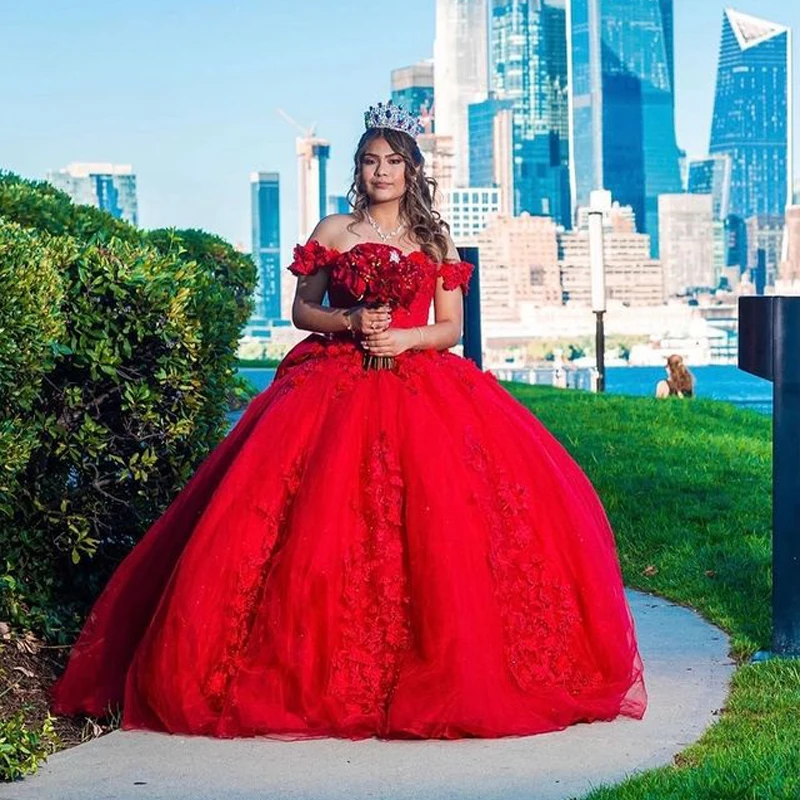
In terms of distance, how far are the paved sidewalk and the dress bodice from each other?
1.45m

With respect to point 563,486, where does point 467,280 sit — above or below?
above

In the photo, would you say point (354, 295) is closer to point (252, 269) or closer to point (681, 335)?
point (252, 269)

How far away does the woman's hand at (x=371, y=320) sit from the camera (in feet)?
17.5

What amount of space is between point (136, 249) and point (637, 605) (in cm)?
269

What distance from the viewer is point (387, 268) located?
5355 mm

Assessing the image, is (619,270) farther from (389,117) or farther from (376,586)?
(376,586)

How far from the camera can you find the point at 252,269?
17969mm

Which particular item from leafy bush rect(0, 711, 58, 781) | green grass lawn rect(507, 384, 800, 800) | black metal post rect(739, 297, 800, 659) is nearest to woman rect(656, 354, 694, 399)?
green grass lawn rect(507, 384, 800, 800)

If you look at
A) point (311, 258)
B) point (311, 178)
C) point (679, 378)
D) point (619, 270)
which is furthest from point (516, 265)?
point (311, 258)

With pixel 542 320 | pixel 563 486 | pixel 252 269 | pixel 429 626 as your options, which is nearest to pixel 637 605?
pixel 563 486

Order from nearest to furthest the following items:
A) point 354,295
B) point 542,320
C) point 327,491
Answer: point 327,491
point 354,295
point 542,320

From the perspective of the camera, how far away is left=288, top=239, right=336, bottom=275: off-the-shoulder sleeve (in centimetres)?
556

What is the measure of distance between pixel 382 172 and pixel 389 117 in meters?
0.19

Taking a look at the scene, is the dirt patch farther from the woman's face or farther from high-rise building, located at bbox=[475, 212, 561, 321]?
high-rise building, located at bbox=[475, 212, 561, 321]
